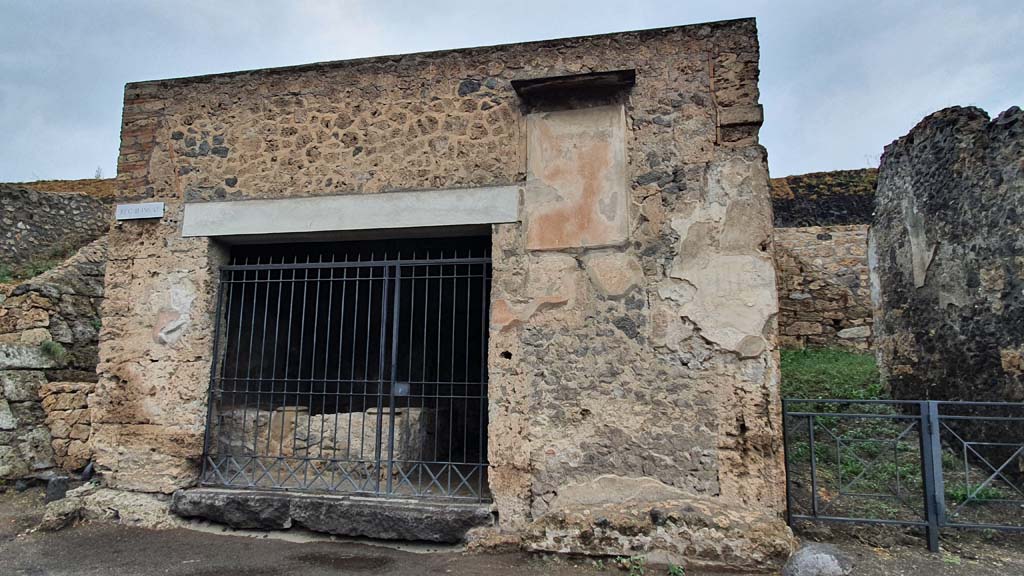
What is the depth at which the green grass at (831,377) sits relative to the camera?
7.80 m

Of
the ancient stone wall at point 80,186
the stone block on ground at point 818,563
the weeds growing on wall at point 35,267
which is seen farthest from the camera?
the ancient stone wall at point 80,186

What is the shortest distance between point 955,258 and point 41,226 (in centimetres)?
1248

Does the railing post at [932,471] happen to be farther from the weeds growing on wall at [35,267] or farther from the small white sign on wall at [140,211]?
the weeds growing on wall at [35,267]

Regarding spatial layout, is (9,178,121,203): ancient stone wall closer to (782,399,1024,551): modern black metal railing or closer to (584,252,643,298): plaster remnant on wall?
(584,252,643,298): plaster remnant on wall

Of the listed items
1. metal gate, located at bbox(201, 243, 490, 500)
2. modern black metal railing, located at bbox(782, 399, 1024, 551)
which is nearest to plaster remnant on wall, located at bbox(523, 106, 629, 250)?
metal gate, located at bbox(201, 243, 490, 500)

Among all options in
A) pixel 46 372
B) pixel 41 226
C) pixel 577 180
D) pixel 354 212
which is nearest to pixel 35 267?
pixel 41 226

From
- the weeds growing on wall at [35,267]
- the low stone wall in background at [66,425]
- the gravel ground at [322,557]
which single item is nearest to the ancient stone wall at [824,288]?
the gravel ground at [322,557]

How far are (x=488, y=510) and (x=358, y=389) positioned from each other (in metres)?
3.22

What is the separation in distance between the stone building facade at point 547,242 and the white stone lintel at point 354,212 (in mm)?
17

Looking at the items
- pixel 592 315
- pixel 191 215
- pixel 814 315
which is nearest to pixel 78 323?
pixel 191 215

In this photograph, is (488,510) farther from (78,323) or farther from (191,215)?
(78,323)

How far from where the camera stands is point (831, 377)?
8.48 metres

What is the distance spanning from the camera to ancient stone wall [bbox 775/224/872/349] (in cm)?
1145

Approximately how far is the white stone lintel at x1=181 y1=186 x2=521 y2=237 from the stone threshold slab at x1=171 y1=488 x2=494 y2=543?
199 centimetres
